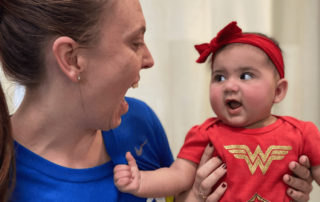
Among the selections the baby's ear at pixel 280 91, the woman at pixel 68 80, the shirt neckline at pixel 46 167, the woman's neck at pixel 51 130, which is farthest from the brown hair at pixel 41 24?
the baby's ear at pixel 280 91

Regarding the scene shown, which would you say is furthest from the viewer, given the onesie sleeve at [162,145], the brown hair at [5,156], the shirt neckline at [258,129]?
the onesie sleeve at [162,145]

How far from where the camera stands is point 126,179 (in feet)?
3.05

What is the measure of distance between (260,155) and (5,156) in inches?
28.7

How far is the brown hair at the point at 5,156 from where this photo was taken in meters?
0.79

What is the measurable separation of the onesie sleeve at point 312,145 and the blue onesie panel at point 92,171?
1.66 ft

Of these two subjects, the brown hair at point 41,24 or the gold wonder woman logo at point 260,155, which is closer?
the brown hair at point 41,24

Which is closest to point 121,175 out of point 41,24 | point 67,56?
point 67,56

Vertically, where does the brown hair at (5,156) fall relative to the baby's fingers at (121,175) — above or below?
above

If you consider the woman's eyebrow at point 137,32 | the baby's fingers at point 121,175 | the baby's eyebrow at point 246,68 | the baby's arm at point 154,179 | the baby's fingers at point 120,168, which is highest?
the woman's eyebrow at point 137,32

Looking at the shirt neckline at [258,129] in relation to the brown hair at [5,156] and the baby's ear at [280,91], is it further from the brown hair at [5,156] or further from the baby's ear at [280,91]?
the brown hair at [5,156]

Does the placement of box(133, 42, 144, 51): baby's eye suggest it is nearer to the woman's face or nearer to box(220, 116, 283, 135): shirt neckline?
the woman's face

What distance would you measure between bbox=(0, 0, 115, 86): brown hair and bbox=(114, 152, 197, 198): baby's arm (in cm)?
39

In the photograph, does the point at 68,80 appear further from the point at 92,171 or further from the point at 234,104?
the point at 234,104

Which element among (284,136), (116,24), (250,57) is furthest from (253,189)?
(116,24)
